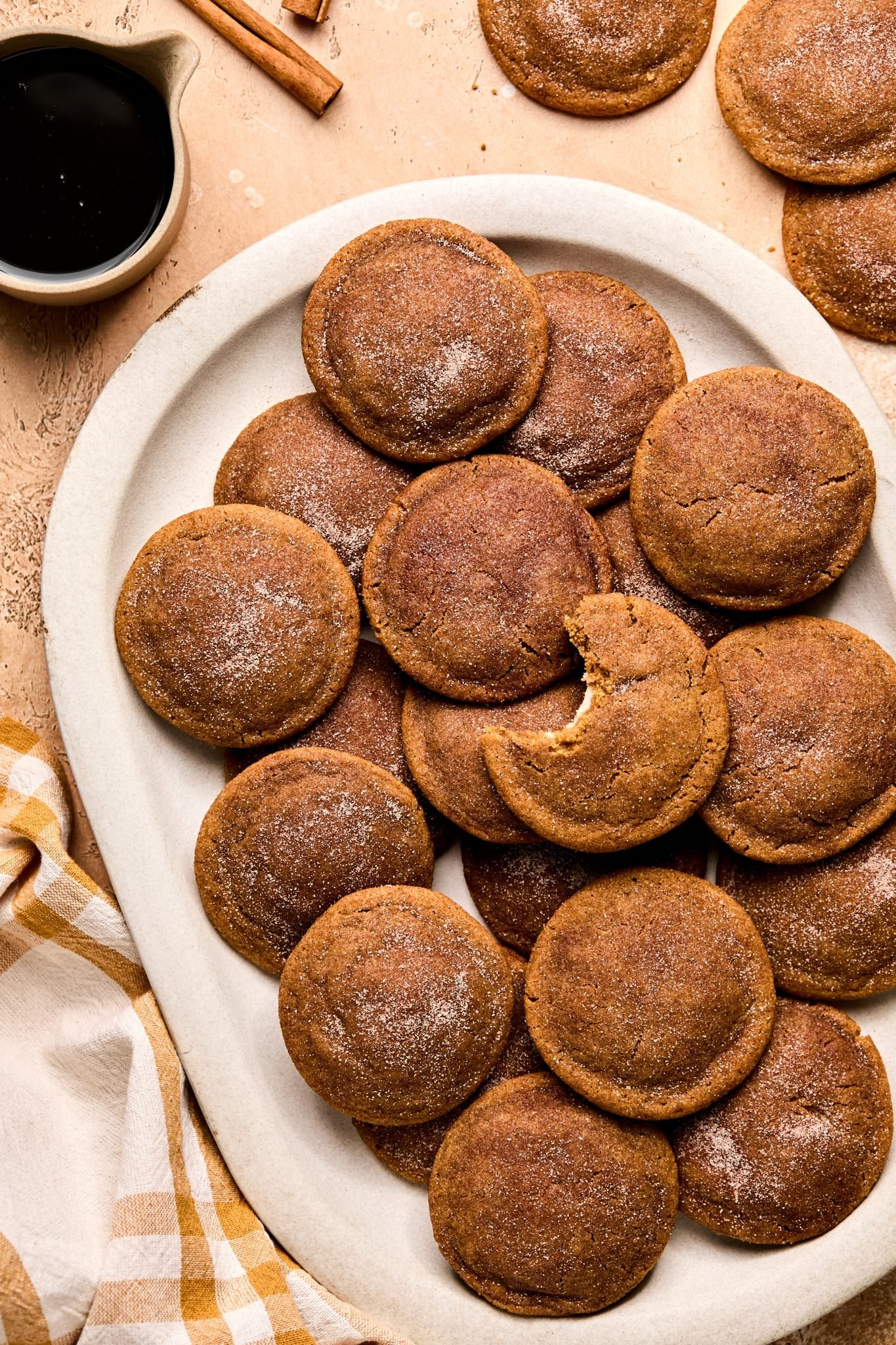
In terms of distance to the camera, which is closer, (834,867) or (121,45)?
(121,45)

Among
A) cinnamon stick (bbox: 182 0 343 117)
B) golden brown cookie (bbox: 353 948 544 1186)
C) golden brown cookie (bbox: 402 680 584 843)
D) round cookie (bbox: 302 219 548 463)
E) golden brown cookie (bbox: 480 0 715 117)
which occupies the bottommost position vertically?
golden brown cookie (bbox: 353 948 544 1186)

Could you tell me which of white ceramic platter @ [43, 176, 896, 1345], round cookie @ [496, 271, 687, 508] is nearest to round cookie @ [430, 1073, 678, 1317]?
white ceramic platter @ [43, 176, 896, 1345]

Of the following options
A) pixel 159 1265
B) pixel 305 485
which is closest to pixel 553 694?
pixel 305 485

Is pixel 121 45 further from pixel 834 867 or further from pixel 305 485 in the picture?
pixel 834 867

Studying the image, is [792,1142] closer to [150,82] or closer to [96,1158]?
[96,1158]

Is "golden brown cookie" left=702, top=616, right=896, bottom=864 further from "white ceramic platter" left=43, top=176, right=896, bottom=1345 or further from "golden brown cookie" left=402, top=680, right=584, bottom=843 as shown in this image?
"golden brown cookie" left=402, top=680, right=584, bottom=843

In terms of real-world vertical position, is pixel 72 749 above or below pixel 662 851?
above

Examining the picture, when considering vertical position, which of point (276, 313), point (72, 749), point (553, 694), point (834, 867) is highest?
point (276, 313)

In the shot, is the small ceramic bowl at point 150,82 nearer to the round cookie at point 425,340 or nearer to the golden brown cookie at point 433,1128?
the round cookie at point 425,340
